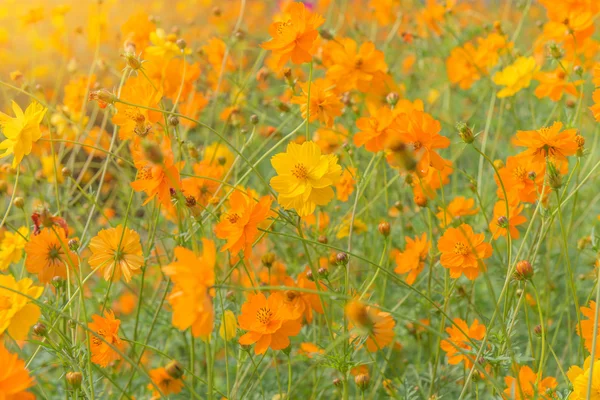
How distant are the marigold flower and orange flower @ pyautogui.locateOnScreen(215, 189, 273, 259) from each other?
0.17m

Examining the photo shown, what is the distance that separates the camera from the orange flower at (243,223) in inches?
35.9

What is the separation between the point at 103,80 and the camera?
98.3 inches

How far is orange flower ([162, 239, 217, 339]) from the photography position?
68 cm

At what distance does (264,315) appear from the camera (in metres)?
0.95

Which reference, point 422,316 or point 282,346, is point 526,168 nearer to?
point 282,346

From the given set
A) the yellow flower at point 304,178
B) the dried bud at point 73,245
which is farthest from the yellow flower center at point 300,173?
the dried bud at point 73,245

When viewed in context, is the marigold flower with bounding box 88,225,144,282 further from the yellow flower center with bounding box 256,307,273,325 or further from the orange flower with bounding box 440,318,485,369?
the orange flower with bounding box 440,318,485,369

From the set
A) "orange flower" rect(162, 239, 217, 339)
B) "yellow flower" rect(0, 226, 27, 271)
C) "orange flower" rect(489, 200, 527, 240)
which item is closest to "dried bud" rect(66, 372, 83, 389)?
"orange flower" rect(162, 239, 217, 339)

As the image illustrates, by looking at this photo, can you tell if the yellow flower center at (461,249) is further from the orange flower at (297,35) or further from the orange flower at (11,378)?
the orange flower at (11,378)

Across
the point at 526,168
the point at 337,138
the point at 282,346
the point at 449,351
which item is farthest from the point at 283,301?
the point at 337,138

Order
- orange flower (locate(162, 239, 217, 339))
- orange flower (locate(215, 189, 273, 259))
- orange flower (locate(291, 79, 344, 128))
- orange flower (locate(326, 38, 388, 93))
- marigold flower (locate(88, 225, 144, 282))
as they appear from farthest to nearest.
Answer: orange flower (locate(326, 38, 388, 93)), orange flower (locate(291, 79, 344, 128)), marigold flower (locate(88, 225, 144, 282)), orange flower (locate(215, 189, 273, 259)), orange flower (locate(162, 239, 217, 339))

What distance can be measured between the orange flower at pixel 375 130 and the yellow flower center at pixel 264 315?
281mm

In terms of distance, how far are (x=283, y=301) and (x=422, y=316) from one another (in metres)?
0.63

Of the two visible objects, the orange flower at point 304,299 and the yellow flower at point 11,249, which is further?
the yellow flower at point 11,249
